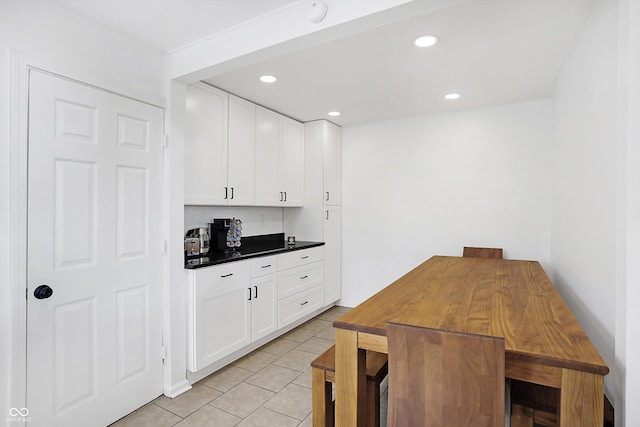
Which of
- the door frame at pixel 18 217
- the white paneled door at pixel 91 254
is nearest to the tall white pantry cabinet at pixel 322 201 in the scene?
the white paneled door at pixel 91 254

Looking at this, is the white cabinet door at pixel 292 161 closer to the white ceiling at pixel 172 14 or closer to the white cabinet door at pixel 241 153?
the white cabinet door at pixel 241 153

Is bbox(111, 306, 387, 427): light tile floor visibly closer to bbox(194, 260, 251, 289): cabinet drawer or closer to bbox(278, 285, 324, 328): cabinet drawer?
bbox(278, 285, 324, 328): cabinet drawer

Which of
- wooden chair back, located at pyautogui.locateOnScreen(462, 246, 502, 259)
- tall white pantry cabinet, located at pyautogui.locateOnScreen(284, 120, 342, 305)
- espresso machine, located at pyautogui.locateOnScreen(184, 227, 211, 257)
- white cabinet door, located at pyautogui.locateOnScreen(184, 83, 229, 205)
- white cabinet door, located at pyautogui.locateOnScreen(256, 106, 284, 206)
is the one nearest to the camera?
white cabinet door, located at pyautogui.locateOnScreen(184, 83, 229, 205)

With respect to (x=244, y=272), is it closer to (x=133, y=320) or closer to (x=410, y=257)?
(x=133, y=320)

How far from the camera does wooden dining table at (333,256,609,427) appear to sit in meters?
1.13

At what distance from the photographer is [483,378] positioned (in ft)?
3.77

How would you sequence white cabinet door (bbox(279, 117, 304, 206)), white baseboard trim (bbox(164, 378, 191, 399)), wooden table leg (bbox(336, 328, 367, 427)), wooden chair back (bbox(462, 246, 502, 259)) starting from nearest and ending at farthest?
1. wooden table leg (bbox(336, 328, 367, 427))
2. white baseboard trim (bbox(164, 378, 191, 399))
3. wooden chair back (bbox(462, 246, 502, 259))
4. white cabinet door (bbox(279, 117, 304, 206))

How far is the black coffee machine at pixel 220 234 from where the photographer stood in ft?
10.8

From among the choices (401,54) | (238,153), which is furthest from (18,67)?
(401,54)

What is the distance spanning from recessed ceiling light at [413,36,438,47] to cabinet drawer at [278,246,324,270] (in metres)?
2.17

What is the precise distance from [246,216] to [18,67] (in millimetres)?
2386

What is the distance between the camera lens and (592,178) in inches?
72.8

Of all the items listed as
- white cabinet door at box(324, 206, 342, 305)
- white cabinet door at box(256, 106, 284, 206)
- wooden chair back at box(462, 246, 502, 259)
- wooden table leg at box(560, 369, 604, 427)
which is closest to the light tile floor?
white cabinet door at box(324, 206, 342, 305)

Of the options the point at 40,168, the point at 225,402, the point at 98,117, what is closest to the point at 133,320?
the point at 225,402
